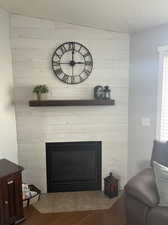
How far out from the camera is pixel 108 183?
3.18m

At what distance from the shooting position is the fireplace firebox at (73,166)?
3234mm

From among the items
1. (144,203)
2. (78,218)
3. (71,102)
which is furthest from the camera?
(71,102)

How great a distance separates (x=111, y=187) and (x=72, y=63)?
1964 millimetres

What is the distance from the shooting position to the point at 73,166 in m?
3.31

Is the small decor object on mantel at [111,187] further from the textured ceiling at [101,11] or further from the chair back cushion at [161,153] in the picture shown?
the textured ceiling at [101,11]

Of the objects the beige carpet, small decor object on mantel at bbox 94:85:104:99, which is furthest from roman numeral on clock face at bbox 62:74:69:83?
the beige carpet

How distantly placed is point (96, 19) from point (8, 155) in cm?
223

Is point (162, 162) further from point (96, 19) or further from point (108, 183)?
point (96, 19)

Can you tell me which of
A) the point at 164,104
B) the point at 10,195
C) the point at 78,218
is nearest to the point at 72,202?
the point at 78,218

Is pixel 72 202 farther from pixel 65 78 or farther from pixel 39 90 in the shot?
pixel 65 78

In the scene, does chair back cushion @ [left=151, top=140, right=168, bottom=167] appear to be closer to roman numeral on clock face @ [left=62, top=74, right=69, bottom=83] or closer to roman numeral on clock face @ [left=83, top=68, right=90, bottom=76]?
roman numeral on clock face @ [left=83, top=68, right=90, bottom=76]

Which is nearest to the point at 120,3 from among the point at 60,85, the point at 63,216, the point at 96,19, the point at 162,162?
the point at 96,19

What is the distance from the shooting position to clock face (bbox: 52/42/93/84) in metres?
3.03

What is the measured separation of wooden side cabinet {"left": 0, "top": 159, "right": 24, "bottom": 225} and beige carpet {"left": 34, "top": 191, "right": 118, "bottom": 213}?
0.43 m
